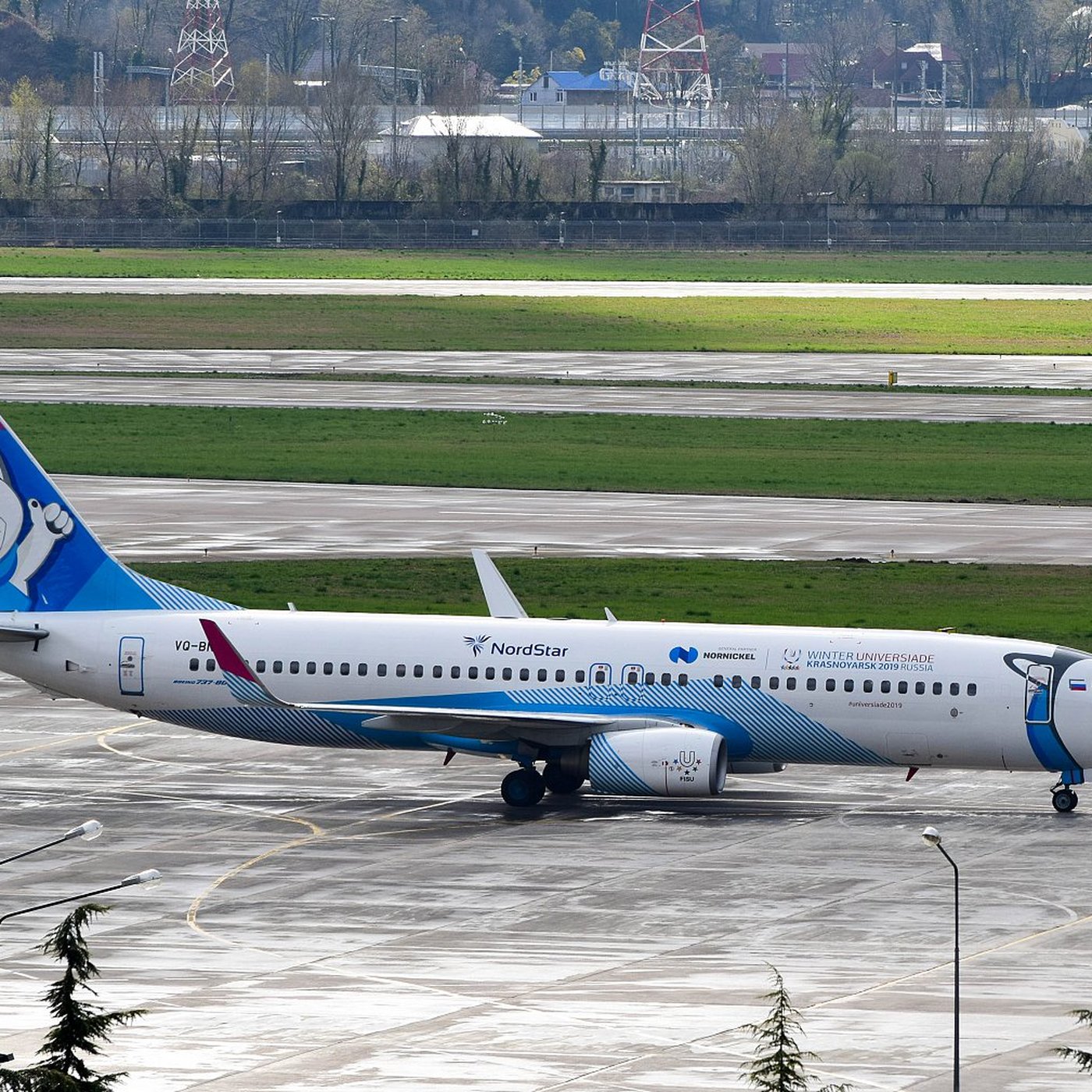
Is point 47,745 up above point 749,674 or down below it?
below

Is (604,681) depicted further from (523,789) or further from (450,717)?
(450,717)

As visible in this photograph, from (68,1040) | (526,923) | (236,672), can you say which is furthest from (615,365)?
(68,1040)

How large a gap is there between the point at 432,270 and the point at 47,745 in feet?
473

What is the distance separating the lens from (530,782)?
45875 mm

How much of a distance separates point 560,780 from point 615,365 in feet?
281

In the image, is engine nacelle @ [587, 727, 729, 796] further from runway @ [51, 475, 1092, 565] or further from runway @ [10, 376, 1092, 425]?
runway @ [10, 376, 1092, 425]

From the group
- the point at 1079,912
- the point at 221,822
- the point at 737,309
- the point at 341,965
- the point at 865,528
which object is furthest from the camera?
the point at 737,309

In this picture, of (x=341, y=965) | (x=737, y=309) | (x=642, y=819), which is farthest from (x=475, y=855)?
(x=737, y=309)

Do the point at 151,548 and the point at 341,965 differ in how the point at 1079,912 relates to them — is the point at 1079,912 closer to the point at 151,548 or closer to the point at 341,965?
the point at 341,965

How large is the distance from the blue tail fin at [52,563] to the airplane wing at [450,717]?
291 centimetres

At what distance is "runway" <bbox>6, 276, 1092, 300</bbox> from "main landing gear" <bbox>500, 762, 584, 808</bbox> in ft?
396

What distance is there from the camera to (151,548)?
244 ft

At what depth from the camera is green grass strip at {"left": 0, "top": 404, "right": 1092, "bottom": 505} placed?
296 ft

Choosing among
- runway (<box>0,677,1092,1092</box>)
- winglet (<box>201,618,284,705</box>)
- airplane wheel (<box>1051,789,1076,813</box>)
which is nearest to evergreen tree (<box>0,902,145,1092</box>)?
runway (<box>0,677,1092,1092</box>)
